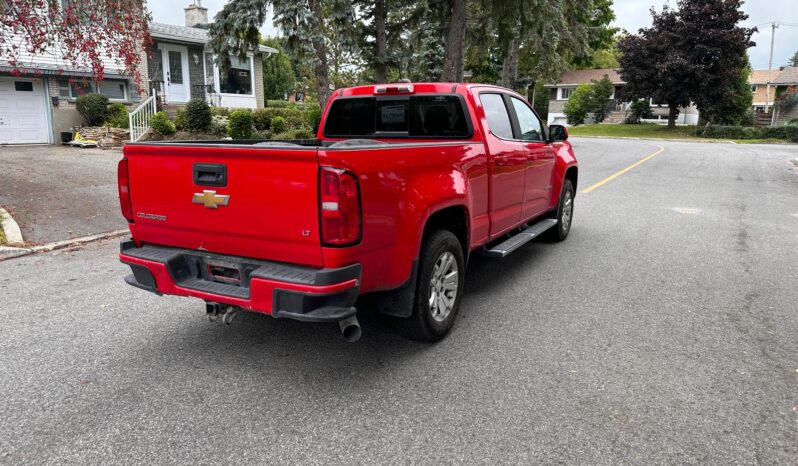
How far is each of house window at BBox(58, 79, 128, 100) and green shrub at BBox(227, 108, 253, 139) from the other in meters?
5.69

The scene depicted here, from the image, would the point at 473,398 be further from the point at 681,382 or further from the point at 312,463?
the point at 681,382

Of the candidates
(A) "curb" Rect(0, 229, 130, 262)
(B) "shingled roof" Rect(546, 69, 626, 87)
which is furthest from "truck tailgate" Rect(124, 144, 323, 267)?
(B) "shingled roof" Rect(546, 69, 626, 87)

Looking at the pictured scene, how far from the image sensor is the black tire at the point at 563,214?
23.6 ft

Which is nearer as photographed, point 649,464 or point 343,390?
point 649,464

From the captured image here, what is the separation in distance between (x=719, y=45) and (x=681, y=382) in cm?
4411

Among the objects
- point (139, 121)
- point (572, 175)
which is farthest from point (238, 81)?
point (572, 175)

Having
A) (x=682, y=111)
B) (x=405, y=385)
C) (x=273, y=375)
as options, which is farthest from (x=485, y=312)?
(x=682, y=111)

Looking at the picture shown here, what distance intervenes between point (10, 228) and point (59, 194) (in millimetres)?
2700

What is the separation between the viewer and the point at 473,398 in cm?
→ 337

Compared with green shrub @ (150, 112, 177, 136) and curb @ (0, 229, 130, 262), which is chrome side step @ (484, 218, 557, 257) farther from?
green shrub @ (150, 112, 177, 136)

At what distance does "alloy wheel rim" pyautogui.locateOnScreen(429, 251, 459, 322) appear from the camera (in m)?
4.09

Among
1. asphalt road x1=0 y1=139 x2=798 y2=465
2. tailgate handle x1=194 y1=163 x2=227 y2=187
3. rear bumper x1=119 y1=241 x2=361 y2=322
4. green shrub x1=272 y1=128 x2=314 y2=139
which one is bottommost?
asphalt road x1=0 y1=139 x2=798 y2=465

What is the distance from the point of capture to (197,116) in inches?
712

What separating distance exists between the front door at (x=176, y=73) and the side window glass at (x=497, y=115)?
68.8 feet
